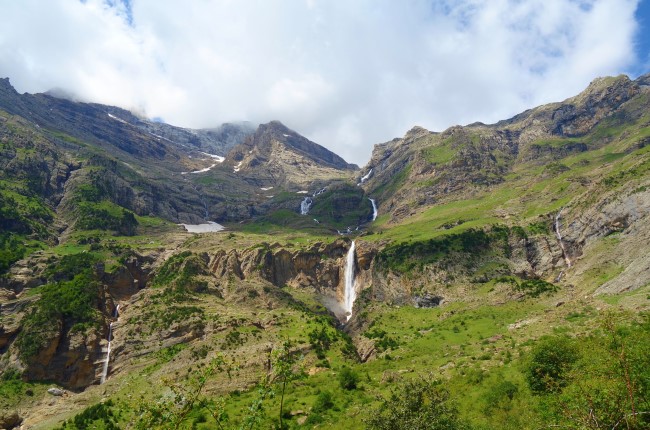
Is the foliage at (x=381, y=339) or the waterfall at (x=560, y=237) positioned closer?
the foliage at (x=381, y=339)

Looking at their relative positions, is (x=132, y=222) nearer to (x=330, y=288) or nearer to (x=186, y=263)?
(x=186, y=263)

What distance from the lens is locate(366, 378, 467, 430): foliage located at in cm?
2497

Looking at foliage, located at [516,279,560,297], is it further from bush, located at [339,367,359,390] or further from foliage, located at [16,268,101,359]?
foliage, located at [16,268,101,359]

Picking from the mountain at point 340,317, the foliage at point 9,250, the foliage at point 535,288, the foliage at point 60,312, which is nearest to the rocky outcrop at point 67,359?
the mountain at point 340,317

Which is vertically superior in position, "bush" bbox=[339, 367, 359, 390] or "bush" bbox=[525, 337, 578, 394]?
"bush" bbox=[525, 337, 578, 394]

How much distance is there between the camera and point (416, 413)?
87.1 ft

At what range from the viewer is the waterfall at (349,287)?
483ft

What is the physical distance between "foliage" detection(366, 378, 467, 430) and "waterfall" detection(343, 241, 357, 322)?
112m

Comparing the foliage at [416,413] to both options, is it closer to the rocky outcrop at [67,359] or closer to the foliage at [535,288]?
the foliage at [535,288]

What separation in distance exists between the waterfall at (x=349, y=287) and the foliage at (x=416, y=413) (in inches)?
4421

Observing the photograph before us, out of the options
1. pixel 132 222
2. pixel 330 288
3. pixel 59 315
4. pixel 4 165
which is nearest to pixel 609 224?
pixel 330 288

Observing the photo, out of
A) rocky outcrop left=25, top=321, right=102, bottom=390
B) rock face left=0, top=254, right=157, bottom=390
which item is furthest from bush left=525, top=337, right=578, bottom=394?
rocky outcrop left=25, top=321, right=102, bottom=390

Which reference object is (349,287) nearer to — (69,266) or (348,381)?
(69,266)

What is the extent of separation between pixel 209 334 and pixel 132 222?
116m
